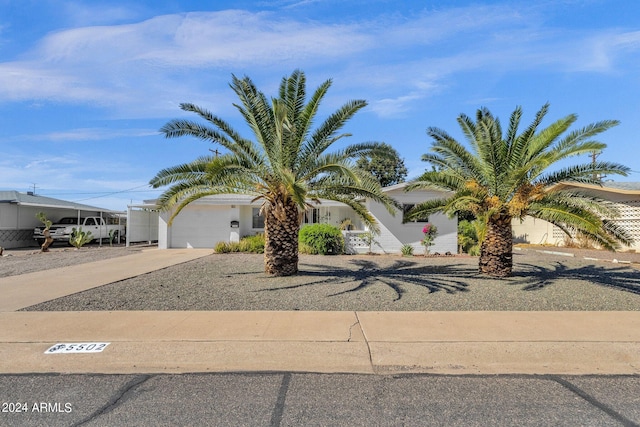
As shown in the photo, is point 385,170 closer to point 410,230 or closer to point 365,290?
point 410,230

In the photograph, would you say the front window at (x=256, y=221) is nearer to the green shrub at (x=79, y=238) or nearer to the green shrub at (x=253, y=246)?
the green shrub at (x=253, y=246)

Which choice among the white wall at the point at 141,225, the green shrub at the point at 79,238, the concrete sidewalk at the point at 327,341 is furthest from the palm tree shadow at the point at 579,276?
the green shrub at the point at 79,238

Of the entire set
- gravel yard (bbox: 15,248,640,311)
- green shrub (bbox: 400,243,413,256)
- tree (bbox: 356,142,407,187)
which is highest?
tree (bbox: 356,142,407,187)

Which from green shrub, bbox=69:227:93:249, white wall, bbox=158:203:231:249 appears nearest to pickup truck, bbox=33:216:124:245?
green shrub, bbox=69:227:93:249

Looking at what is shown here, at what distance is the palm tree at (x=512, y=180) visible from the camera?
30.7 feet

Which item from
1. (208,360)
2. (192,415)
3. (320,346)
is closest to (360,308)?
(320,346)

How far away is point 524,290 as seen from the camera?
9219 mm

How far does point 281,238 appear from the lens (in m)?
10.7

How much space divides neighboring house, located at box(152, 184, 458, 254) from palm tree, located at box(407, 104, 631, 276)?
7.10 meters

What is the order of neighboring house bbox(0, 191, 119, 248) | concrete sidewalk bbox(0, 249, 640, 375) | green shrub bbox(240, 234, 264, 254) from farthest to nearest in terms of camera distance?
neighboring house bbox(0, 191, 119, 248)
green shrub bbox(240, 234, 264, 254)
concrete sidewalk bbox(0, 249, 640, 375)

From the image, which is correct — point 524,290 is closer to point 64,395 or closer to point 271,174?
point 271,174

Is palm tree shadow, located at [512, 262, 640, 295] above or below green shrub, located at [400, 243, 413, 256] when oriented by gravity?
below

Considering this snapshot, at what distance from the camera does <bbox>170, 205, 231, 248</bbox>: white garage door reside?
2116cm

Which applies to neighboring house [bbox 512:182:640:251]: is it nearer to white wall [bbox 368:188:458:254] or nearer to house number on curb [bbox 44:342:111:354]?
white wall [bbox 368:188:458:254]
